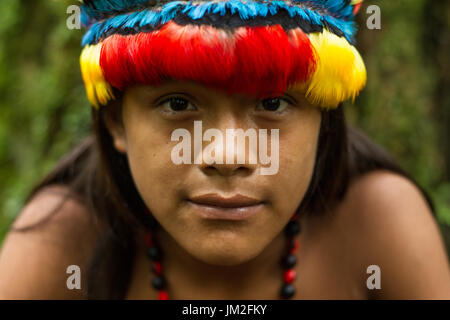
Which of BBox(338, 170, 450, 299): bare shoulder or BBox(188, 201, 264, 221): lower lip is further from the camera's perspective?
BBox(338, 170, 450, 299): bare shoulder

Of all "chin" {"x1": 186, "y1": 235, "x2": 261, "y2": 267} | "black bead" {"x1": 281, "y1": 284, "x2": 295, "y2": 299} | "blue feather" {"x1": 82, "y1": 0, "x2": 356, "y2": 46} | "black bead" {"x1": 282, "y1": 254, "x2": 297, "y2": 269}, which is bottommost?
"black bead" {"x1": 281, "y1": 284, "x2": 295, "y2": 299}

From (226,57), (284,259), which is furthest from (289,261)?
A: (226,57)

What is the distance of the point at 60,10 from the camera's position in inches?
120

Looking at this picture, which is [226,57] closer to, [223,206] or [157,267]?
[223,206]

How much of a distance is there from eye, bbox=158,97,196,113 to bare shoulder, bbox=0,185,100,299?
82 centimetres

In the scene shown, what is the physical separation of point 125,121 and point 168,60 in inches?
13.9

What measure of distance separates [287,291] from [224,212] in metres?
0.59

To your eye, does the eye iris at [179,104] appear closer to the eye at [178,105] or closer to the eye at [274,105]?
the eye at [178,105]

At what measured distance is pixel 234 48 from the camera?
1150 millimetres

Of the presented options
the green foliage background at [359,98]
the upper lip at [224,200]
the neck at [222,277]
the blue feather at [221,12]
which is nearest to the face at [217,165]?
the upper lip at [224,200]

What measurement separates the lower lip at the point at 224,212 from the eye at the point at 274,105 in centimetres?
28

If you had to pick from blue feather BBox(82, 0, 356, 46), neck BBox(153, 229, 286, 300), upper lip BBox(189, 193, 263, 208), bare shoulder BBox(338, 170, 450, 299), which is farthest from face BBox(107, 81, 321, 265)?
bare shoulder BBox(338, 170, 450, 299)

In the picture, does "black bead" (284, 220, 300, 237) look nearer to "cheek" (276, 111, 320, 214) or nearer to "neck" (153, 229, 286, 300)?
"neck" (153, 229, 286, 300)

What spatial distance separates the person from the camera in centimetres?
120
